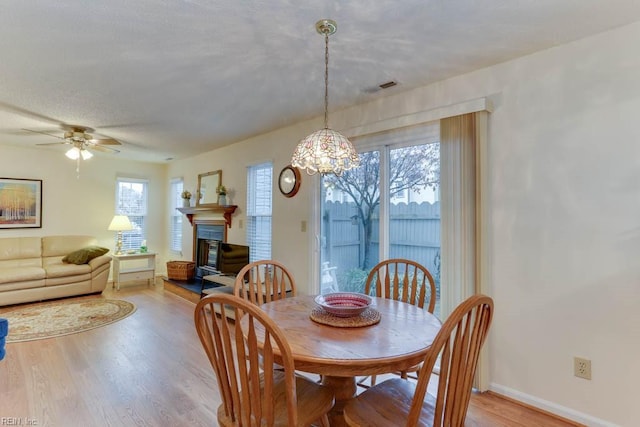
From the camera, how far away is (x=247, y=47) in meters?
2.12

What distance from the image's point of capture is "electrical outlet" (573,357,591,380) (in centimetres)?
197

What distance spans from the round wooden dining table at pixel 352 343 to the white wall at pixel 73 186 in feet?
17.7

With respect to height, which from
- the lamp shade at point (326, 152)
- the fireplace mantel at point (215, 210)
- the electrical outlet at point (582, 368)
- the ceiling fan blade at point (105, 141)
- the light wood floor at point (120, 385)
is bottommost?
the light wood floor at point (120, 385)

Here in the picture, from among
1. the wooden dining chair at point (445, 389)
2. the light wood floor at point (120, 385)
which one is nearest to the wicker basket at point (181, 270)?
the light wood floor at point (120, 385)

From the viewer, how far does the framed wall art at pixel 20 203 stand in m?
4.96

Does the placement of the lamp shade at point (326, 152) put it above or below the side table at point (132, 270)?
above

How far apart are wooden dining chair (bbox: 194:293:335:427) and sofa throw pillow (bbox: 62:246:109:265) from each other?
4.88m

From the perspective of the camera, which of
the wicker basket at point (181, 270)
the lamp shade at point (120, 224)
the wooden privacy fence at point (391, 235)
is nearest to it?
the wooden privacy fence at point (391, 235)

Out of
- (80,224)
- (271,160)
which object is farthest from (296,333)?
(80,224)

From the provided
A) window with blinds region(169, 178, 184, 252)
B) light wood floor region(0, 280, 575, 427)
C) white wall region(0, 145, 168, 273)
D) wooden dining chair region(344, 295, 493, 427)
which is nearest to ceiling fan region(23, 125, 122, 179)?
white wall region(0, 145, 168, 273)

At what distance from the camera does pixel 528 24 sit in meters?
1.88

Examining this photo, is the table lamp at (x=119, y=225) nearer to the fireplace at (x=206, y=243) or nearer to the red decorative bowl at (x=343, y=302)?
the fireplace at (x=206, y=243)

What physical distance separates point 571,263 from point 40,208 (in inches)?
277

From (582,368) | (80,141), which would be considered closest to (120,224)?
(80,141)
